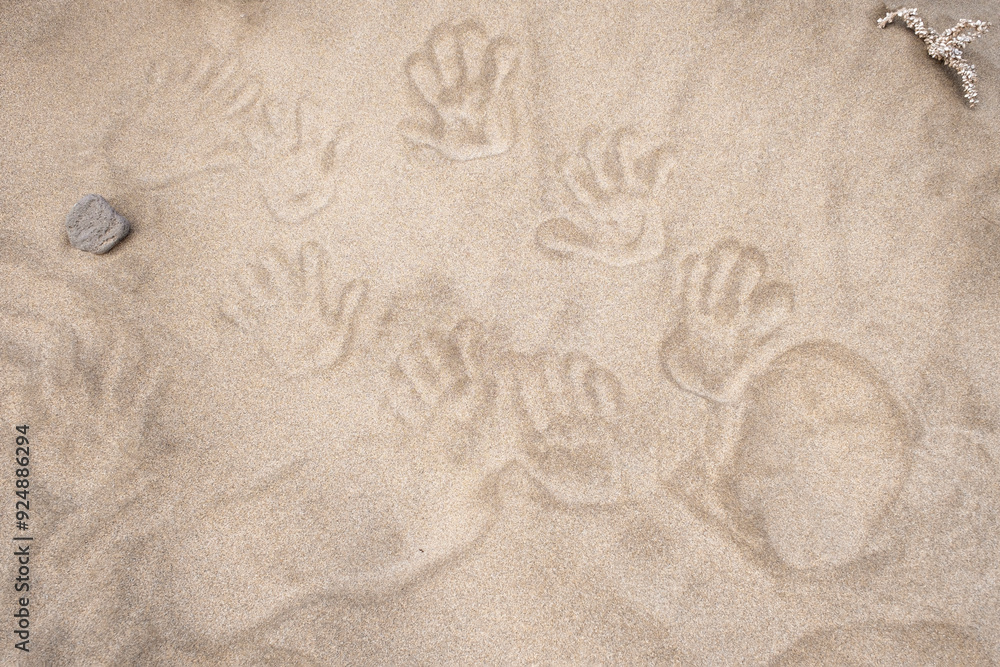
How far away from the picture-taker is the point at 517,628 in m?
1.32

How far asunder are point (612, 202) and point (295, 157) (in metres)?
0.96

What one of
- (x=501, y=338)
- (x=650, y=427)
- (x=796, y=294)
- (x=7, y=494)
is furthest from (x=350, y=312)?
(x=796, y=294)

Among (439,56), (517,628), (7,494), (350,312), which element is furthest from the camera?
(439,56)

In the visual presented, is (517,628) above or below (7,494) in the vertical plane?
below

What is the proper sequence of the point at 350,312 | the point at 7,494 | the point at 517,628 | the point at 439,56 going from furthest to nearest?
1. the point at 439,56
2. the point at 350,312
3. the point at 7,494
4. the point at 517,628

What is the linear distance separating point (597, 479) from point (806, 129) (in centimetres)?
115

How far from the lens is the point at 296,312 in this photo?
61.3 inches

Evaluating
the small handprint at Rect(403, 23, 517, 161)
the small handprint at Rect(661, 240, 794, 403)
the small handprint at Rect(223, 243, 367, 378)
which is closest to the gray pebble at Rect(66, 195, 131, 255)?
the small handprint at Rect(223, 243, 367, 378)

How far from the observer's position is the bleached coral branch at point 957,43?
1.52 metres

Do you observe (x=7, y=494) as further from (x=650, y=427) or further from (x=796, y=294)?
(x=796, y=294)

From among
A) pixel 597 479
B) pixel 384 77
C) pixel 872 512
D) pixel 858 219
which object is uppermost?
pixel 384 77

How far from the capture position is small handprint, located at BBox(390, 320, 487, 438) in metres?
1.47

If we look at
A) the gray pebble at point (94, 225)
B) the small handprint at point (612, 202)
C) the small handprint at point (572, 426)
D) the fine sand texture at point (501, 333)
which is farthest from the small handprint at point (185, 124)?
the small handprint at point (572, 426)

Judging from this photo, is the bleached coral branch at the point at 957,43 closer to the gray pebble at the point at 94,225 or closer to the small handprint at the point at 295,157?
the small handprint at the point at 295,157
